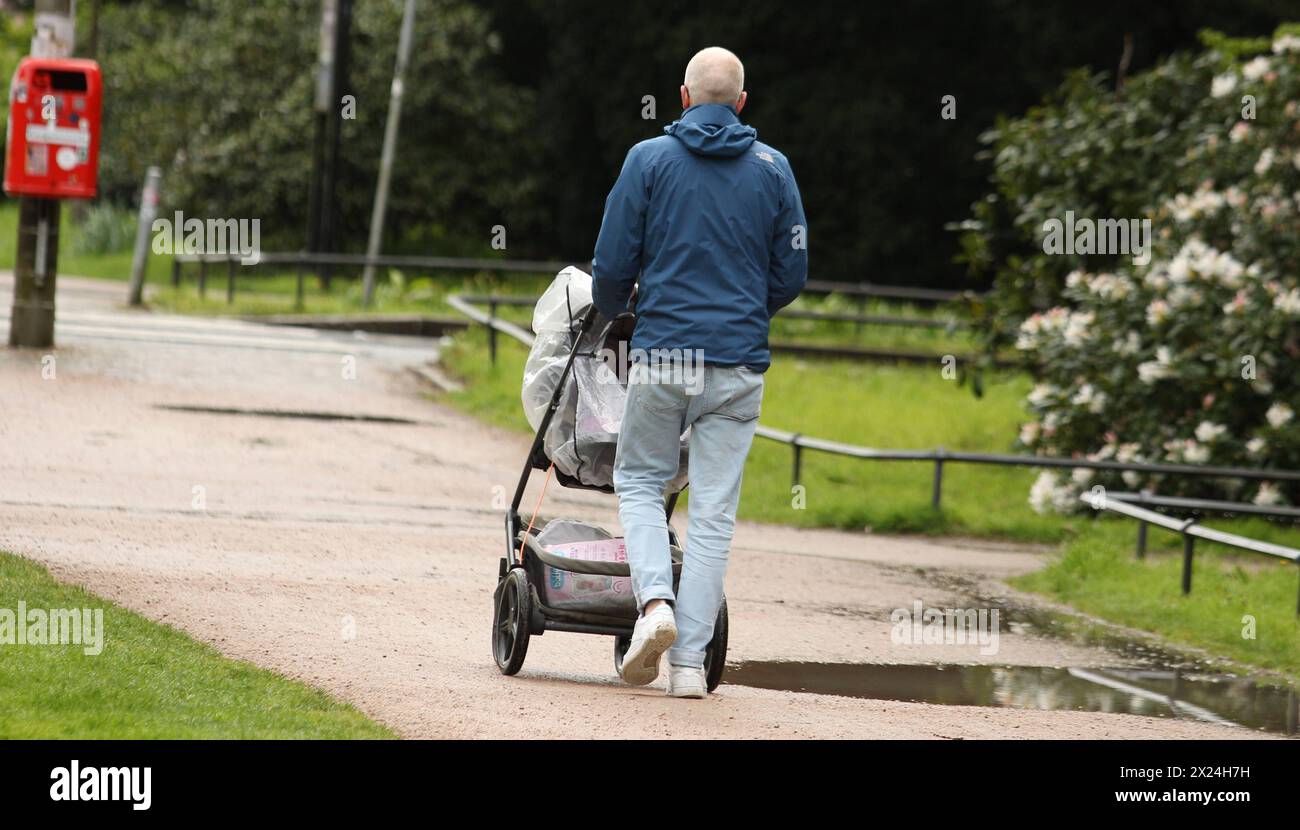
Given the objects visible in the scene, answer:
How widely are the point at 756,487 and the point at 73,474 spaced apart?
5.23 m

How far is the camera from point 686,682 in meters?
6.37

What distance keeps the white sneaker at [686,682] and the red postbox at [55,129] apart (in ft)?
28.7

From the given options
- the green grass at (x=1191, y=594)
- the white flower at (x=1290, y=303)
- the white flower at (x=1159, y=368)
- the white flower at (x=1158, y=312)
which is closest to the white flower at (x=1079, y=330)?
the white flower at (x=1158, y=312)

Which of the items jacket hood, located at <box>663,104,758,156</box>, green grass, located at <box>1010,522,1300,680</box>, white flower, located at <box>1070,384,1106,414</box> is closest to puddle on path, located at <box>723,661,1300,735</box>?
green grass, located at <box>1010,522,1300,680</box>

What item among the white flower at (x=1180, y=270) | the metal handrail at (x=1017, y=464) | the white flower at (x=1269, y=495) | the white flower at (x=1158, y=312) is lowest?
the white flower at (x=1269, y=495)

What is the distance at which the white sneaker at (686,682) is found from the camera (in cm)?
637

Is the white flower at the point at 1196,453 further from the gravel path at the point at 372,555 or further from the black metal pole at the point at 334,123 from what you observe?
the black metal pole at the point at 334,123

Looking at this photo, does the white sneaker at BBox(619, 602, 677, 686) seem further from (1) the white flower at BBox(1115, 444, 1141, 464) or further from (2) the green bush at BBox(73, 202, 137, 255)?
(2) the green bush at BBox(73, 202, 137, 255)

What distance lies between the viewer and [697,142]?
613cm

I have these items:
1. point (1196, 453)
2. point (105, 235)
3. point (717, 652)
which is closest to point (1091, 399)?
point (1196, 453)

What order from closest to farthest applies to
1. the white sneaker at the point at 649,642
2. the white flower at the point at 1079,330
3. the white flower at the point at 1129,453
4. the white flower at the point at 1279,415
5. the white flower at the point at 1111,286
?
the white sneaker at the point at 649,642
the white flower at the point at 1279,415
the white flower at the point at 1129,453
the white flower at the point at 1111,286
the white flower at the point at 1079,330

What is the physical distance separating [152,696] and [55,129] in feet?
30.1
